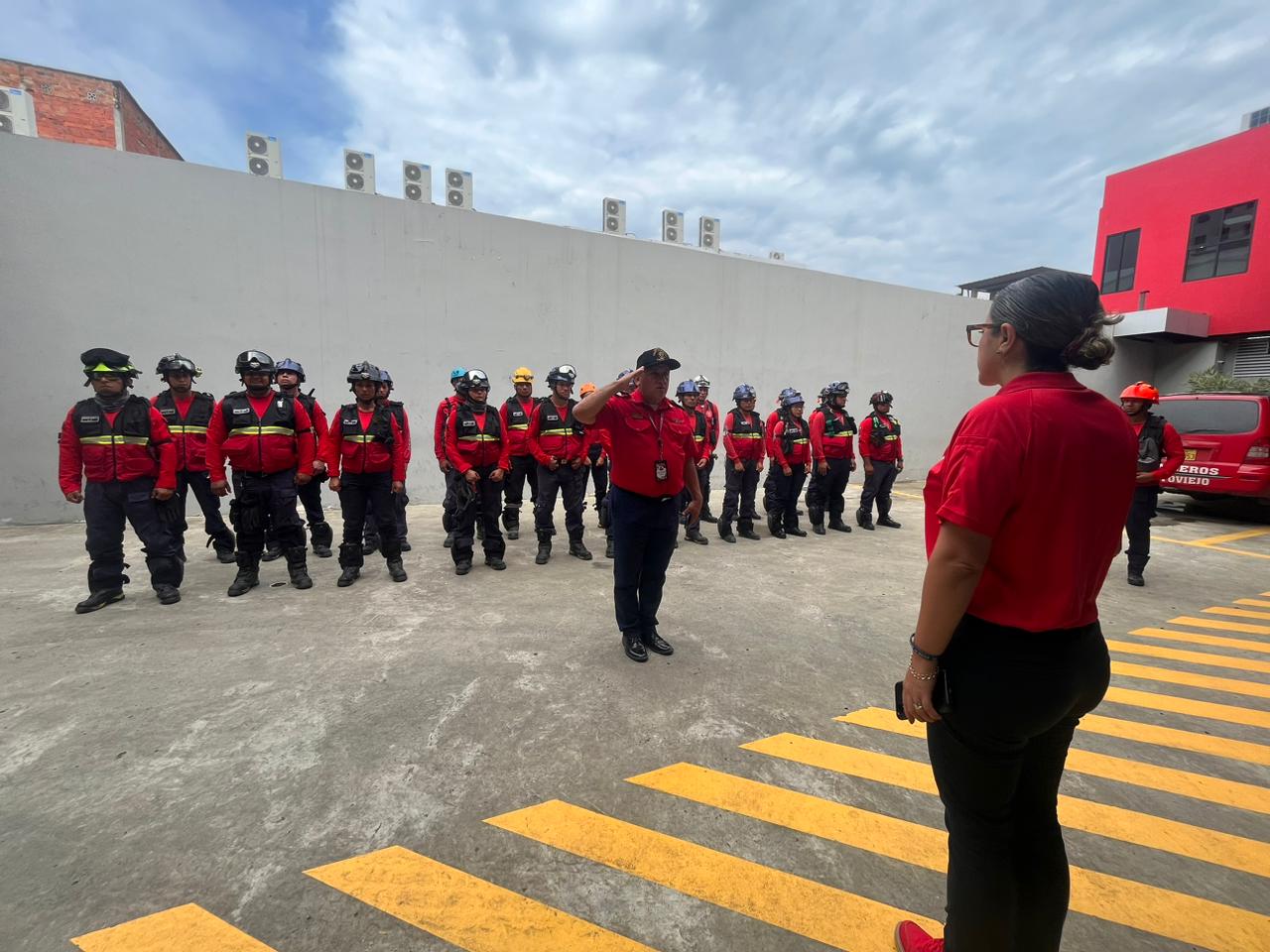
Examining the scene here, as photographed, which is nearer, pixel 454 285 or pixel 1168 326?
pixel 454 285

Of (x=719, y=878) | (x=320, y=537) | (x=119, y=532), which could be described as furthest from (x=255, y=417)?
(x=719, y=878)

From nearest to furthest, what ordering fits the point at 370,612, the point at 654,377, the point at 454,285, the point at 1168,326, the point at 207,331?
1. the point at 654,377
2. the point at 370,612
3. the point at 207,331
4. the point at 454,285
5. the point at 1168,326

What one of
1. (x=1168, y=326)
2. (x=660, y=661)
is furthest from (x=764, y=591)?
(x=1168, y=326)

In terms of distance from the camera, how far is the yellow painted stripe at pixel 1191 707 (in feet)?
10.8

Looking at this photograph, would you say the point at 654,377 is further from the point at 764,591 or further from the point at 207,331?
the point at 207,331

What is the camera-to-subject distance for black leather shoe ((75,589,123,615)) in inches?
175

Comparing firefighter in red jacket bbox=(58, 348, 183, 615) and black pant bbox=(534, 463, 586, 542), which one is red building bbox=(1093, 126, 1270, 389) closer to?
black pant bbox=(534, 463, 586, 542)

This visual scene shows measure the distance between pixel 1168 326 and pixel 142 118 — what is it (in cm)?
2915

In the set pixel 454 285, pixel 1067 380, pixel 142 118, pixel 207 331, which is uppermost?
pixel 142 118

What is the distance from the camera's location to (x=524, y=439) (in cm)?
671

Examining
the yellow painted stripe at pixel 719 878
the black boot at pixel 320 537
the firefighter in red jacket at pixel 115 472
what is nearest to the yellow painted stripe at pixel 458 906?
the yellow painted stripe at pixel 719 878

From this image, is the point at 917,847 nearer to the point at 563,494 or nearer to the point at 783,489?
the point at 563,494

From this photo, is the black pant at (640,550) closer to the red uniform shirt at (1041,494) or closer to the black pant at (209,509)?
the red uniform shirt at (1041,494)

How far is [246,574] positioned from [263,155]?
728cm
